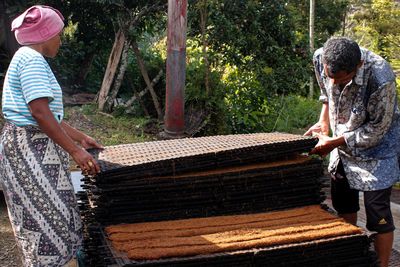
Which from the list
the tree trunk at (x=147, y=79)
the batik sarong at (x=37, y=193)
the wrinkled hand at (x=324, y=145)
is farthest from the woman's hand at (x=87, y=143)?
the tree trunk at (x=147, y=79)

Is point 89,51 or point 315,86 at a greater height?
point 89,51

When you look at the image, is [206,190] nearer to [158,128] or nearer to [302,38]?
[158,128]

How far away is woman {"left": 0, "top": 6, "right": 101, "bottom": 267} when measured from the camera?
260 cm

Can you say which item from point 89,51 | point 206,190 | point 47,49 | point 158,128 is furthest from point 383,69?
point 89,51

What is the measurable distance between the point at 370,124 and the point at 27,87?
73.8 inches

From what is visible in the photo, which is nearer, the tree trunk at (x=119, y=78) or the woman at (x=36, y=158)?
the woman at (x=36, y=158)

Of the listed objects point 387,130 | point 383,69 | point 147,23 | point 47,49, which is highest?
point 147,23

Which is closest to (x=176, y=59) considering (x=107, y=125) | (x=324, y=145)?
(x=107, y=125)

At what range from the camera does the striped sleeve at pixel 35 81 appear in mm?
2494

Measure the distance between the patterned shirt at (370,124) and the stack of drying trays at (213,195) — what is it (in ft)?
0.87

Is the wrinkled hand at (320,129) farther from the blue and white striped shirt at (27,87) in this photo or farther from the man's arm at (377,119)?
the blue and white striped shirt at (27,87)

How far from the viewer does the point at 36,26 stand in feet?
8.61

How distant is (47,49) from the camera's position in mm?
2705

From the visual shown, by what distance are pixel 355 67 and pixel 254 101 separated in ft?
16.7
